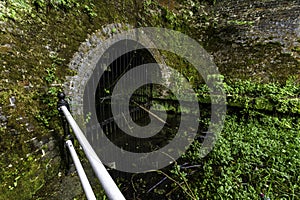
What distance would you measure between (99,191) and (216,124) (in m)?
3.04

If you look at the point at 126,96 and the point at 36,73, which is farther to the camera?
the point at 126,96

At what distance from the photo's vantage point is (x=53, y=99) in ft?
7.27

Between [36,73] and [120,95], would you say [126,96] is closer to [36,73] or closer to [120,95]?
[120,95]

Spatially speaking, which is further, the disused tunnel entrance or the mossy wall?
the disused tunnel entrance

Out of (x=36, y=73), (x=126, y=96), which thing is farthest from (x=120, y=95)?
(x=36, y=73)

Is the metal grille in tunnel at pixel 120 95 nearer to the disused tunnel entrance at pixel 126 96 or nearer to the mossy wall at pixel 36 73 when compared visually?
the disused tunnel entrance at pixel 126 96

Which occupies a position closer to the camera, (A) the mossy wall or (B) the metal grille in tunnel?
(A) the mossy wall

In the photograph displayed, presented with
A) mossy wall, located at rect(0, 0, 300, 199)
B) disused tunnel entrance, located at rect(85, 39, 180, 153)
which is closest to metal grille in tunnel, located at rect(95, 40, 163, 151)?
disused tunnel entrance, located at rect(85, 39, 180, 153)

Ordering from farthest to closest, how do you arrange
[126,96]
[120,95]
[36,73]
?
[126,96] < [120,95] < [36,73]

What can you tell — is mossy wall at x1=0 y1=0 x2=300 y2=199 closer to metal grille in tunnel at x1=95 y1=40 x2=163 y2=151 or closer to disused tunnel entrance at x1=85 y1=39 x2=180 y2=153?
disused tunnel entrance at x1=85 y1=39 x2=180 y2=153

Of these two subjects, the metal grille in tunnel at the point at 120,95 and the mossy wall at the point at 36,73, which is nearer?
the mossy wall at the point at 36,73

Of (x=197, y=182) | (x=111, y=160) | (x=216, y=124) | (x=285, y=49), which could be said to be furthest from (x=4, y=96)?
(x=285, y=49)

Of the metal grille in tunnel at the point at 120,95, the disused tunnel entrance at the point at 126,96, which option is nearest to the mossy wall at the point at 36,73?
the disused tunnel entrance at the point at 126,96

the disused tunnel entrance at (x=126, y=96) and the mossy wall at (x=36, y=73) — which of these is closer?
the mossy wall at (x=36, y=73)
